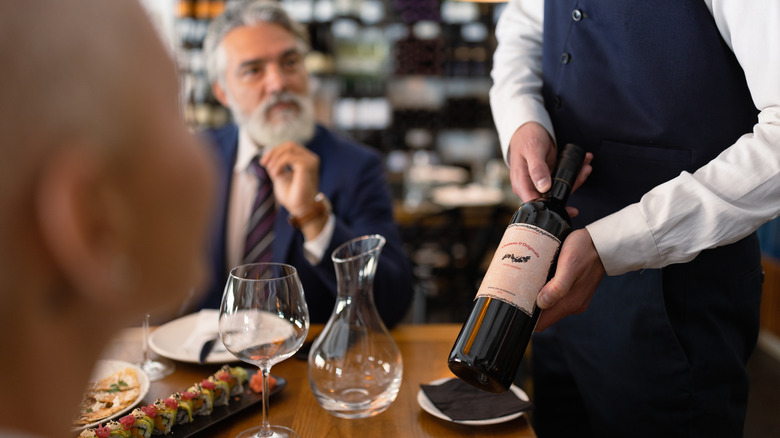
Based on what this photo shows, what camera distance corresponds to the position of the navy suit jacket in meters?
1.71

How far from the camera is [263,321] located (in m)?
0.97

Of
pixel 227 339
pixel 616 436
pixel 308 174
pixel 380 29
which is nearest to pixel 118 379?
pixel 227 339

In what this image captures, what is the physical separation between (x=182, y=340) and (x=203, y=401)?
0.35m

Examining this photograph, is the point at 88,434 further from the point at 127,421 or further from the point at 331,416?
the point at 331,416

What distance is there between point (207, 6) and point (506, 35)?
17.6ft

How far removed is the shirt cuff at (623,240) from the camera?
1039mm

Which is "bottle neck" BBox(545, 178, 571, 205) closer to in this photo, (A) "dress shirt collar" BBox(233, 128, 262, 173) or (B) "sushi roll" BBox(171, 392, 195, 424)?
(B) "sushi roll" BBox(171, 392, 195, 424)

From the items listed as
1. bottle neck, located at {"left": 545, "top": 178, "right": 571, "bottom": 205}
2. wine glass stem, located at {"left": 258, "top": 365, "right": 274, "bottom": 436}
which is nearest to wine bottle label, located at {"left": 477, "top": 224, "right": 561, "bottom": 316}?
bottle neck, located at {"left": 545, "top": 178, "right": 571, "bottom": 205}

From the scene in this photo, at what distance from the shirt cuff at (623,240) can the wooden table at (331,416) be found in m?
0.31

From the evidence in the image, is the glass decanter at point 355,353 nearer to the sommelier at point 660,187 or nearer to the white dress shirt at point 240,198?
the sommelier at point 660,187

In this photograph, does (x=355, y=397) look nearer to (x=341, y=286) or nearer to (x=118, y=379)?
(x=341, y=286)

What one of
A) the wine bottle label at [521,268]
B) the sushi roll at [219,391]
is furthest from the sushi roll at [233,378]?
the wine bottle label at [521,268]

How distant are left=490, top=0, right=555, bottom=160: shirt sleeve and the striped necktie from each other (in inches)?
34.1

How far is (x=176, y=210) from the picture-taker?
0.42 m
